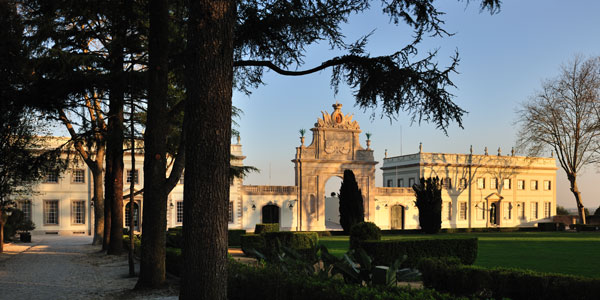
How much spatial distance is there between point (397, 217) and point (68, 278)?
38024mm

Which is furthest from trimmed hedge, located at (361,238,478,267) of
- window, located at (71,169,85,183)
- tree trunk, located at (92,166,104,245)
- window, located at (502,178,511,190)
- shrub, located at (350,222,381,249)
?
window, located at (502,178,511,190)

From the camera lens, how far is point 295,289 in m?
6.86

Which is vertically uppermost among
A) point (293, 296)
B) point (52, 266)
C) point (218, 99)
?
point (218, 99)

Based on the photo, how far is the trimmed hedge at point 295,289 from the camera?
5.93m

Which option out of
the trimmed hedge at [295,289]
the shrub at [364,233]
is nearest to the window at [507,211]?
the shrub at [364,233]

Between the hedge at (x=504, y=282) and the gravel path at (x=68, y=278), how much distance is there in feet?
17.5

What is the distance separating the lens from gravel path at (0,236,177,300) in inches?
409

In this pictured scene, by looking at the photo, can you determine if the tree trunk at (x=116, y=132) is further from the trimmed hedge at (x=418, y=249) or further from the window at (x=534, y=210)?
the window at (x=534, y=210)

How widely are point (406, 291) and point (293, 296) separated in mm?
1544

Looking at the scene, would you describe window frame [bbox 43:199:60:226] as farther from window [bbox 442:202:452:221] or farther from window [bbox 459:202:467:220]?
window [bbox 459:202:467:220]

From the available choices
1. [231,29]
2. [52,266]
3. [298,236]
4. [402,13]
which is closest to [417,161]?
Result: [298,236]

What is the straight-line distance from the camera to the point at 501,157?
176 feet

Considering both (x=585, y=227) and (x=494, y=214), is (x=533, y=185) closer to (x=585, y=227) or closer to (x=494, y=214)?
(x=494, y=214)

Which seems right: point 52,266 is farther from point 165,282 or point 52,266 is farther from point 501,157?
point 501,157
